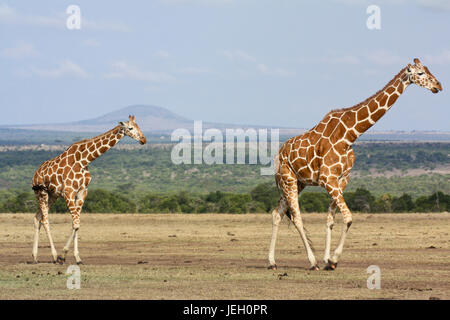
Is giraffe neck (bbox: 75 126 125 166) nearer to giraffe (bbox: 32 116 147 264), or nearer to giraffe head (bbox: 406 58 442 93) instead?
giraffe (bbox: 32 116 147 264)

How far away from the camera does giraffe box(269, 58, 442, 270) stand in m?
16.8

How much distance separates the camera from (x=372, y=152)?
104 meters

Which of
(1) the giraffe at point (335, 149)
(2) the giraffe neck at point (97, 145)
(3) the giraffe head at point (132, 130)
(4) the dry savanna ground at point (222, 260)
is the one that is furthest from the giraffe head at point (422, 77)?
(2) the giraffe neck at point (97, 145)

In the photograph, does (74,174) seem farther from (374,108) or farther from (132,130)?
(374,108)

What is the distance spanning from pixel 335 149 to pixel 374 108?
114 centimetres

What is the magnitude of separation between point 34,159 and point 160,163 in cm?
1639

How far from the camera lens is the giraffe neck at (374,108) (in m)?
17.2

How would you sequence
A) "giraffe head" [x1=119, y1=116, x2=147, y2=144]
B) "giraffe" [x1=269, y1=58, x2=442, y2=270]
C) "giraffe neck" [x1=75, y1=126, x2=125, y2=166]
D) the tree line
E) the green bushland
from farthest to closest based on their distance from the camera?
the green bushland, the tree line, "giraffe neck" [x1=75, y1=126, x2=125, y2=166], "giraffe head" [x1=119, y1=116, x2=147, y2=144], "giraffe" [x1=269, y1=58, x2=442, y2=270]

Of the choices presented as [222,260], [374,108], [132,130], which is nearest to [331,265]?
[374,108]

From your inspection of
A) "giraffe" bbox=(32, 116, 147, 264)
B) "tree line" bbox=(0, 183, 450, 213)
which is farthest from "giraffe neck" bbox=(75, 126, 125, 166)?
"tree line" bbox=(0, 183, 450, 213)

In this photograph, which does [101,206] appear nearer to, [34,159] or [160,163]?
[160,163]

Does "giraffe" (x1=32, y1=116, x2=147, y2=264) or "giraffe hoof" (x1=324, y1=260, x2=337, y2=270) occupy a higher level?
"giraffe" (x1=32, y1=116, x2=147, y2=264)

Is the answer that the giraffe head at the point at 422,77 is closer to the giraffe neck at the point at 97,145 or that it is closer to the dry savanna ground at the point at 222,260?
the dry savanna ground at the point at 222,260

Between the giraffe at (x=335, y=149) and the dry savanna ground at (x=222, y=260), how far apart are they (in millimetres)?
1261
